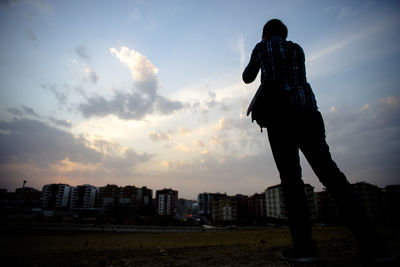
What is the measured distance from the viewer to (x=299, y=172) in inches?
72.0

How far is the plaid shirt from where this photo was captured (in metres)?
1.74

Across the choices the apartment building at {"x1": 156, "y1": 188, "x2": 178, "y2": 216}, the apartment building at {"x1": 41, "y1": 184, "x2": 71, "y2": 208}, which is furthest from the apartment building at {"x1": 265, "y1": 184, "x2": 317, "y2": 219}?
the apartment building at {"x1": 41, "y1": 184, "x2": 71, "y2": 208}

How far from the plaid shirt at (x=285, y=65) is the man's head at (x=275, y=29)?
0.17m

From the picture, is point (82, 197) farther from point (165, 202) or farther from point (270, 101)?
point (270, 101)

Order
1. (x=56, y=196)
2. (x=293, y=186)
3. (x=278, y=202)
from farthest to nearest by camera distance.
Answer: (x=56, y=196), (x=278, y=202), (x=293, y=186)

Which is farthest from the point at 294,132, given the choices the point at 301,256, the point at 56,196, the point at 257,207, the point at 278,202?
the point at 56,196

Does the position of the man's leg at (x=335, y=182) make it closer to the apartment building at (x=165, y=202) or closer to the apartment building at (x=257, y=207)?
the apartment building at (x=257, y=207)

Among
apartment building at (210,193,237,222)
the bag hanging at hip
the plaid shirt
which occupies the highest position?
the plaid shirt

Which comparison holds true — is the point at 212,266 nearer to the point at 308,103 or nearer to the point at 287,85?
the point at 308,103

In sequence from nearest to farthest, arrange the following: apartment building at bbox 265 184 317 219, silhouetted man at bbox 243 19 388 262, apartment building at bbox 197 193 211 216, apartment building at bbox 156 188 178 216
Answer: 1. silhouetted man at bbox 243 19 388 262
2. apartment building at bbox 265 184 317 219
3. apartment building at bbox 156 188 178 216
4. apartment building at bbox 197 193 211 216

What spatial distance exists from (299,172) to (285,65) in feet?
3.52

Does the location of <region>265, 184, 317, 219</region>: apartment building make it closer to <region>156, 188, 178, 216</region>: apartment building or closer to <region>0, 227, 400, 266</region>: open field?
<region>156, 188, 178, 216</region>: apartment building

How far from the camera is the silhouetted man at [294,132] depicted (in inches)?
56.9

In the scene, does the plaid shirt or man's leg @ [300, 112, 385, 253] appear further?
the plaid shirt
